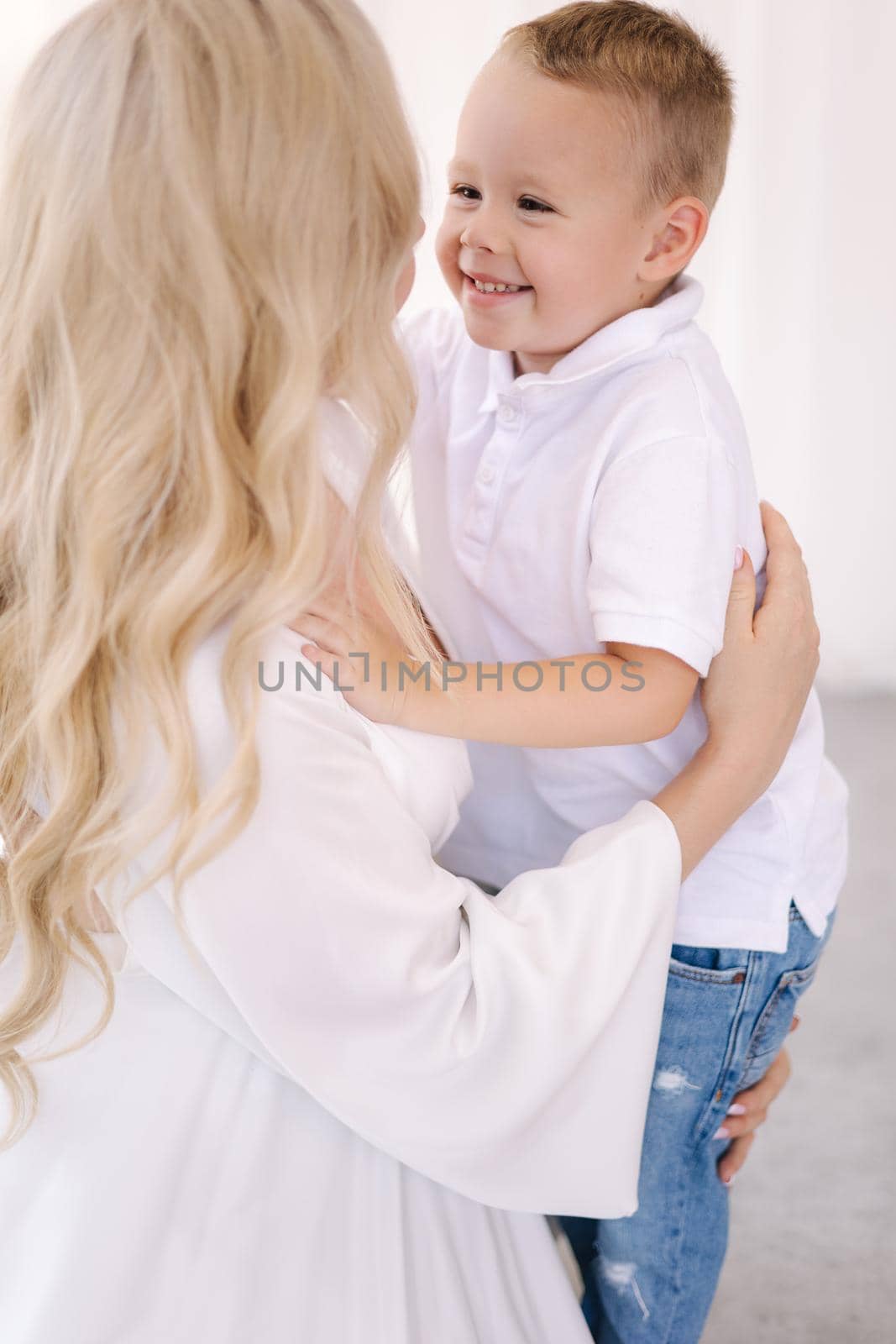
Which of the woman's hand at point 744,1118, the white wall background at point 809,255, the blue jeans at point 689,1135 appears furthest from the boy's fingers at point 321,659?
the white wall background at point 809,255

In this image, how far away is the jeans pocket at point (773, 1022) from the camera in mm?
1136

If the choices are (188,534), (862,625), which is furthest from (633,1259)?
(862,625)

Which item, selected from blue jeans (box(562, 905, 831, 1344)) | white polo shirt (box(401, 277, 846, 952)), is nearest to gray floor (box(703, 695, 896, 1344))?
blue jeans (box(562, 905, 831, 1344))

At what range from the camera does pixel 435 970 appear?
83cm

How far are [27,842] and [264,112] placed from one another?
48 centimetres

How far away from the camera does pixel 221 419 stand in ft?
2.41

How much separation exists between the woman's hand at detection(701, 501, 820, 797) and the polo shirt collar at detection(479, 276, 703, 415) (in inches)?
8.2

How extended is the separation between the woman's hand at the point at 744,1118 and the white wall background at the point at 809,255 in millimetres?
1902

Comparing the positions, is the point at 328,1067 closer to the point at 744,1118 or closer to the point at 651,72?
the point at 744,1118

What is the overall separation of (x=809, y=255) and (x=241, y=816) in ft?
8.30

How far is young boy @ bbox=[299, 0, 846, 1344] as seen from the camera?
96 centimetres

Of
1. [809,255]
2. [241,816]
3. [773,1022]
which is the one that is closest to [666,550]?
[241,816]

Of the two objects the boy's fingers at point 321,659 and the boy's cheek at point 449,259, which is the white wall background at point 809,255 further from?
the boy's fingers at point 321,659

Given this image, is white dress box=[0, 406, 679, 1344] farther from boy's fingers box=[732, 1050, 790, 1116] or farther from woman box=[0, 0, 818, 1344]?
boy's fingers box=[732, 1050, 790, 1116]
